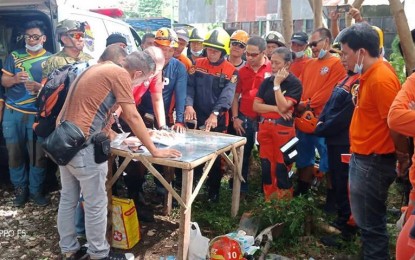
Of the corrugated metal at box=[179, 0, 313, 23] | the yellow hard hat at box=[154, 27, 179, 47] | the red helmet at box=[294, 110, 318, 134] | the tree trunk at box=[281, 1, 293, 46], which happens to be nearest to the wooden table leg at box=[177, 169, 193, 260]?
the red helmet at box=[294, 110, 318, 134]

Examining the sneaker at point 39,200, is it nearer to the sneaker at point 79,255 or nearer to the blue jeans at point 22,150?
the blue jeans at point 22,150

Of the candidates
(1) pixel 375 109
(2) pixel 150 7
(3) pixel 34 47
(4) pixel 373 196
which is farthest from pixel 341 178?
(2) pixel 150 7

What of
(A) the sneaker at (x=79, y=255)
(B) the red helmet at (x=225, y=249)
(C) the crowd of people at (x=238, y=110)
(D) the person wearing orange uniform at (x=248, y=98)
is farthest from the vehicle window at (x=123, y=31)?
(B) the red helmet at (x=225, y=249)

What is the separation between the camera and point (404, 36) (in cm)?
402

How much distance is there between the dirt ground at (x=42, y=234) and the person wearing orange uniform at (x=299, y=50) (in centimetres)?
228

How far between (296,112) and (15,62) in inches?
122

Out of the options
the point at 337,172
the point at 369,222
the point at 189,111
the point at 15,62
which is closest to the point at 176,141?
the point at 189,111

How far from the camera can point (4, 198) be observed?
A: 467cm

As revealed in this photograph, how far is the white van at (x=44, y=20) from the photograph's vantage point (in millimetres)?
4211

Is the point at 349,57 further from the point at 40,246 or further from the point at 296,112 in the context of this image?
the point at 40,246

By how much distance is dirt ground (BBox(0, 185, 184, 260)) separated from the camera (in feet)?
11.4

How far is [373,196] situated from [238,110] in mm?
2407

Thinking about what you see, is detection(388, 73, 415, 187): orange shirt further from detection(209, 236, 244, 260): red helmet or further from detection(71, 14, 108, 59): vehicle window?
detection(71, 14, 108, 59): vehicle window

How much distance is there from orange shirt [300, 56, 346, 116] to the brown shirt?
2194mm
